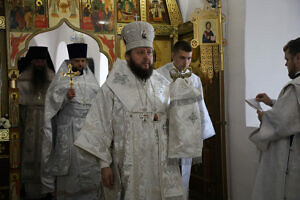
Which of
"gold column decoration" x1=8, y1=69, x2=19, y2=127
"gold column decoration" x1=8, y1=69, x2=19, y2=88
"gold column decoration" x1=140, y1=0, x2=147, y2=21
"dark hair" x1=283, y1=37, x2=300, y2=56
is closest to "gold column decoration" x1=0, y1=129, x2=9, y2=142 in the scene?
"gold column decoration" x1=8, y1=69, x2=19, y2=127

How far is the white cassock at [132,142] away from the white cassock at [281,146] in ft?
3.25

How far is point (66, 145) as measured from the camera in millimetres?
4938

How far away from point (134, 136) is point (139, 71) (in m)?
0.54

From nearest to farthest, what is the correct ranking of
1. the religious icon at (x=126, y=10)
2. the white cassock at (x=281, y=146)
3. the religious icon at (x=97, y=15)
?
the white cassock at (x=281, y=146) → the religious icon at (x=97, y=15) → the religious icon at (x=126, y=10)

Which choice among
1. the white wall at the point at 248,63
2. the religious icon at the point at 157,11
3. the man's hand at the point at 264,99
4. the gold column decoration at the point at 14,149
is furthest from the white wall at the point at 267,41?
the gold column decoration at the point at 14,149

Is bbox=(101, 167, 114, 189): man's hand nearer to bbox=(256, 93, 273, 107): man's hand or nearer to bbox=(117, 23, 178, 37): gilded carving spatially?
bbox=(256, 93, 273, 107): man's hand

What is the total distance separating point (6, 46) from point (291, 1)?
12.6ft

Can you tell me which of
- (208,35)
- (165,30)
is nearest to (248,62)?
(208,35)

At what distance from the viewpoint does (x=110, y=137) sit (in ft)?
9.61

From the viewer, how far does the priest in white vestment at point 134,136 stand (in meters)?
2.85

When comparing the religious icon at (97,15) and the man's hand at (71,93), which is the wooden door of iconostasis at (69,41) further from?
the man's hand at (71,93)

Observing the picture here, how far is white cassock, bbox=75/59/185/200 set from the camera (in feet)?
9.37

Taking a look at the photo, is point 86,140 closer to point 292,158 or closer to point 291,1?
point 292,158

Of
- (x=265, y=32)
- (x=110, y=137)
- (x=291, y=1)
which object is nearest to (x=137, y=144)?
(x=110, y=137)
